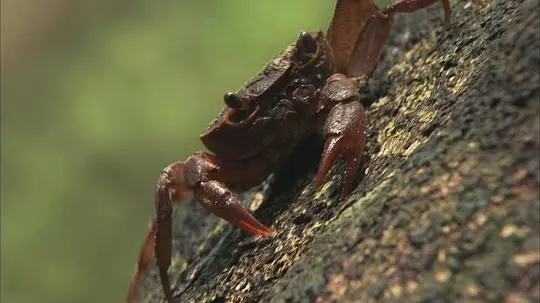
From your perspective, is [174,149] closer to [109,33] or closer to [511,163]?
[109,33]

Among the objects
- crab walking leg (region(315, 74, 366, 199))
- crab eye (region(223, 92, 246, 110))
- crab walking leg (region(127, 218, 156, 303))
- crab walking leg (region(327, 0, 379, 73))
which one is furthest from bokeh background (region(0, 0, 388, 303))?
crab walking leg (region(315, 74, 366, 199))

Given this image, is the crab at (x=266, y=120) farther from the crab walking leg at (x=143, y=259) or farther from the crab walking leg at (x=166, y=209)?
the crab walking leg at (x=143, y=259)

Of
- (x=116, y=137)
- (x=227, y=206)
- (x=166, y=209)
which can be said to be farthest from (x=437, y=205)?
(x=116, y=137)

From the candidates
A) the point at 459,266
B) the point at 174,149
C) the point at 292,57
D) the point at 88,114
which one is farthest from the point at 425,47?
the point at 88,114

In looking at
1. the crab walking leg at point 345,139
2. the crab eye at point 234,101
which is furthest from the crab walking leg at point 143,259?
the crab walking leg at point 345,139

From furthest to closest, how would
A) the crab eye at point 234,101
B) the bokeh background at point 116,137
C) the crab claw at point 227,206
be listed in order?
1. the bokeh background at point 116,137
2. the crab eye at point 234,101
3. the crab claw at point 227,206

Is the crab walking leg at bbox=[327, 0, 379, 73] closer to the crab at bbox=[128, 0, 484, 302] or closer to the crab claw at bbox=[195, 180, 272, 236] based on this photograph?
the crab at bbox=[128, 0, 484, 302]

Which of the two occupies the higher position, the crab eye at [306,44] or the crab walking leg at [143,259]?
the crab eye at [306,44]
